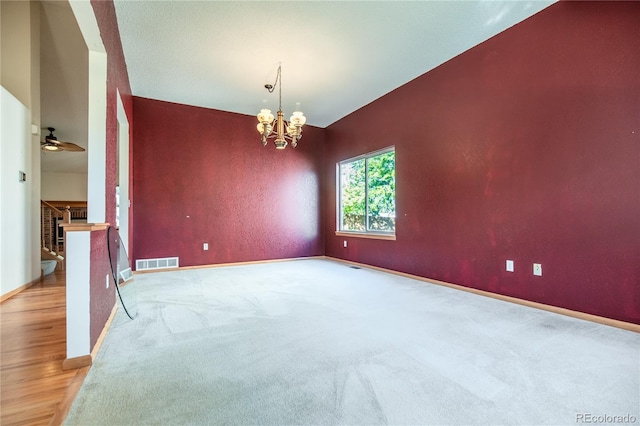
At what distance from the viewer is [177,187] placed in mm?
4941

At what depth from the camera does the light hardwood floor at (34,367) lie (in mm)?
1312

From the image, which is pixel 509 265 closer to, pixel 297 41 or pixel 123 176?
pixel 297 41

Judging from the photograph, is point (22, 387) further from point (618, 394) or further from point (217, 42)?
point (217, 42)

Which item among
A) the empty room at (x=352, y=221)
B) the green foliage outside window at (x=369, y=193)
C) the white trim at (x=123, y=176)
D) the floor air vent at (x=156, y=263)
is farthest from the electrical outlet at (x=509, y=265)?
the floor air vent at (x=156, y=263)

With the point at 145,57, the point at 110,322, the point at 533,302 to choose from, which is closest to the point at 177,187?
the point at 145,57

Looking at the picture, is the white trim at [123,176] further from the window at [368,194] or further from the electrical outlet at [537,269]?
the electrical outlet at [537,269]

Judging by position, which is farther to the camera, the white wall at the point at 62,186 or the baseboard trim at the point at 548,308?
the white wall at the point at 62,186

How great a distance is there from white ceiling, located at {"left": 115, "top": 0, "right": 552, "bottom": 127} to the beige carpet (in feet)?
9.18

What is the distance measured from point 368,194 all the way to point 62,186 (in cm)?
1077

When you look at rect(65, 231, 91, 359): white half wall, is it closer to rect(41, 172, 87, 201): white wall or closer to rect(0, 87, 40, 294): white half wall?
rect(0, 87, 40, 294): white half wall

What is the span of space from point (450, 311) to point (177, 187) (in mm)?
4464

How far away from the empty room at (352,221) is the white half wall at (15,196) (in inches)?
1.2

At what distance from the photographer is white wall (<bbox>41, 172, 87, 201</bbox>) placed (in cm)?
989

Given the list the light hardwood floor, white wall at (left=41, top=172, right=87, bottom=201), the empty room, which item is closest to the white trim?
the empty room
